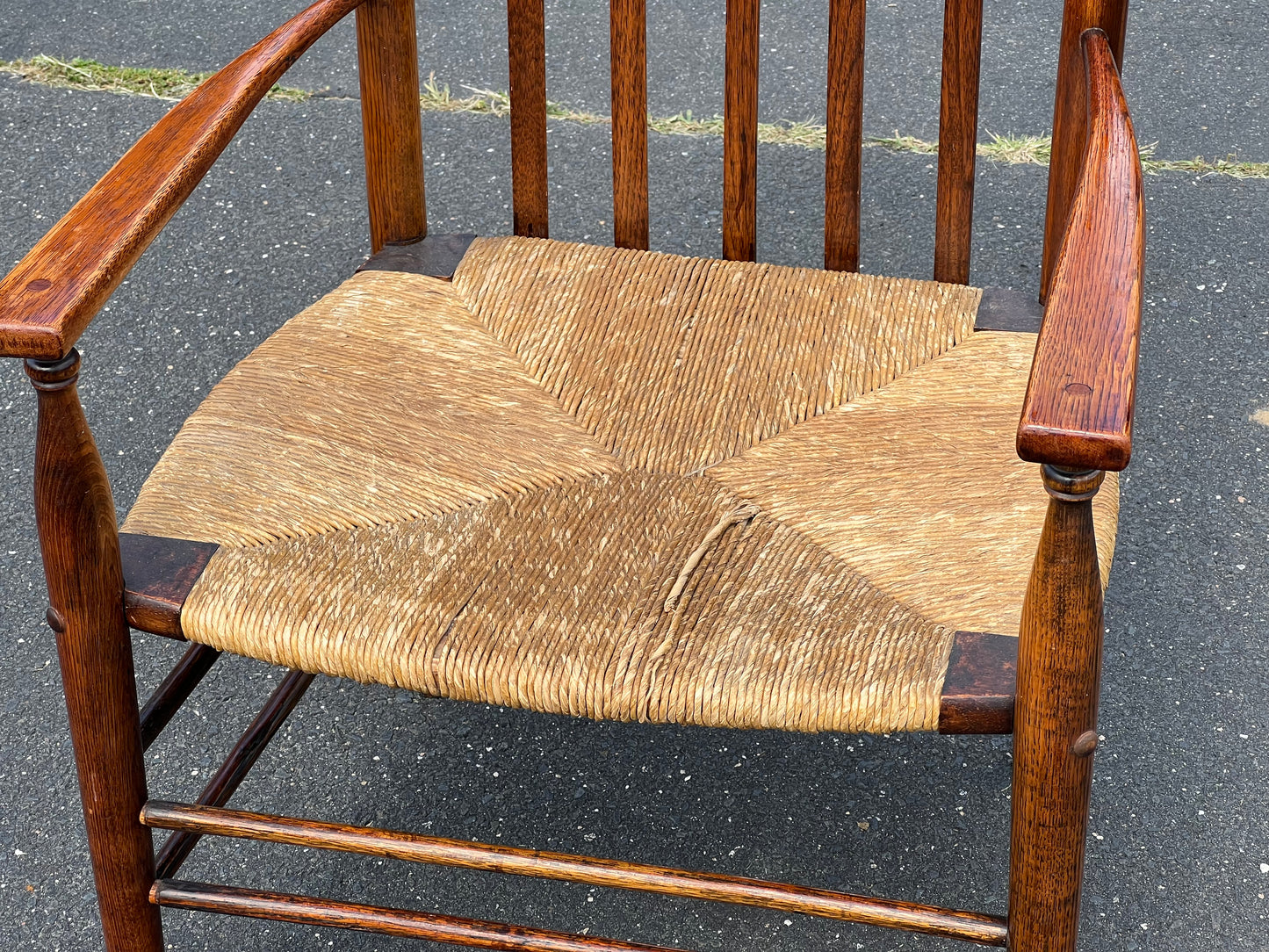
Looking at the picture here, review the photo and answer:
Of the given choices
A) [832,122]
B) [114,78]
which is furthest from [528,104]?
[114,78]

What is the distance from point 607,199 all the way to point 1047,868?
1.45m

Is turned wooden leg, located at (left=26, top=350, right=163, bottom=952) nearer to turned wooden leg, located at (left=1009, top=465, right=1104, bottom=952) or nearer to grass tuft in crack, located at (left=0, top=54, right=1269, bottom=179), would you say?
turned wooden leg, located at (left=1009, top=465, right=1104, bottom=952)

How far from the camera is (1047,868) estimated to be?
0.79m

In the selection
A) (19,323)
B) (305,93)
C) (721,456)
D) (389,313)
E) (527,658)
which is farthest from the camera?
(305,93)

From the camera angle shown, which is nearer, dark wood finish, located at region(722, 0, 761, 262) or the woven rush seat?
the woven rush seat

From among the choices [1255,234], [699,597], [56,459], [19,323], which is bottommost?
[1255,234]

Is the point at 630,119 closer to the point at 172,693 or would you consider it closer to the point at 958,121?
the point at 958,121

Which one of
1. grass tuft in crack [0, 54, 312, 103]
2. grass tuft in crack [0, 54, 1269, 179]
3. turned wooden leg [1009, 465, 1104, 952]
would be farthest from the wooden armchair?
grass tuft in crack [0, 54, 312, 103]

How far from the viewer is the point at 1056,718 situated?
75 cm

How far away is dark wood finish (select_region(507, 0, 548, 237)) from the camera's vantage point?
3.82 feet

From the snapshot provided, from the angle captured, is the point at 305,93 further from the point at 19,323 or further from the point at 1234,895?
the point at 1234,895

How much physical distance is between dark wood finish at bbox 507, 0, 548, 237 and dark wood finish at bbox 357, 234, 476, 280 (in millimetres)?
65

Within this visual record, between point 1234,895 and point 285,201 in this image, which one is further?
point 285,201

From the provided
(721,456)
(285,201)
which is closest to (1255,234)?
(721,456)
